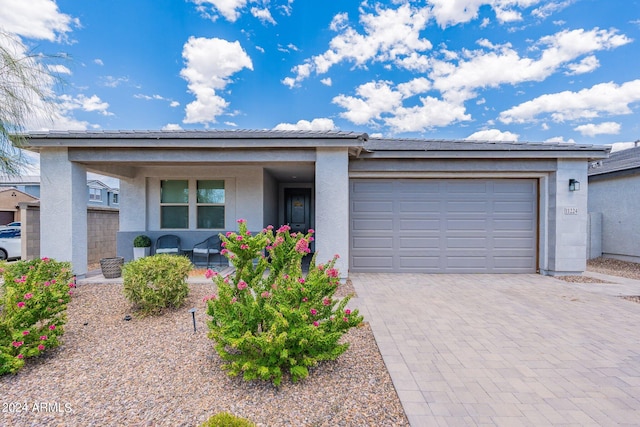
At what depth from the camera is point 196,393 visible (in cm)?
228

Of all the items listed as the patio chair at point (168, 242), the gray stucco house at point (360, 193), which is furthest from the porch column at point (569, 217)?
the patio chair at point (168, 242)

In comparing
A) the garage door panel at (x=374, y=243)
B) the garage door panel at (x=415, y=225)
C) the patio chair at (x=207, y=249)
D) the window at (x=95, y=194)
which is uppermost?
the window at (x=95, y=194)

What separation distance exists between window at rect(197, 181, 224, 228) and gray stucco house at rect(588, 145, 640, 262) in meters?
12.9

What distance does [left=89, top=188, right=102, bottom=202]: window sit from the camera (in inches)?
941

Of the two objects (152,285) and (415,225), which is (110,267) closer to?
(152,285)

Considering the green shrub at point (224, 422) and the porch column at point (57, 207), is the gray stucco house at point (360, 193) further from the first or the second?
the green shrub at point (224, 422)

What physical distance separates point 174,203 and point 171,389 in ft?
21.9

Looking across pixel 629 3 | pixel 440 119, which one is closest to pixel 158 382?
pixel 629 3

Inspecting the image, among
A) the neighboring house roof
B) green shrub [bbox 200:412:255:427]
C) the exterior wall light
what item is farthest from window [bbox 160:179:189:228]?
the neighboring house roof

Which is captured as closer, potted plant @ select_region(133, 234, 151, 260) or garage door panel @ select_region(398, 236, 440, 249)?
garage door panel @ select_region(398, 236, 440, 249)

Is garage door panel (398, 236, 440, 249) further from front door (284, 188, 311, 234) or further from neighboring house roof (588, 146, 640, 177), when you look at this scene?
neighboring house roof (588, 146, 640, 177)

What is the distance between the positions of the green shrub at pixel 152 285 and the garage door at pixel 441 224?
418 centimetres

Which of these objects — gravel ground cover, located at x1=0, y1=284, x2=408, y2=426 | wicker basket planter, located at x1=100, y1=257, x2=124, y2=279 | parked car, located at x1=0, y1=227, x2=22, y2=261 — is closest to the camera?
gravel ground cover, located at x1=0, y1=284, x2=408, y2=426

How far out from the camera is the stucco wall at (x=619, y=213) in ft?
28.7
